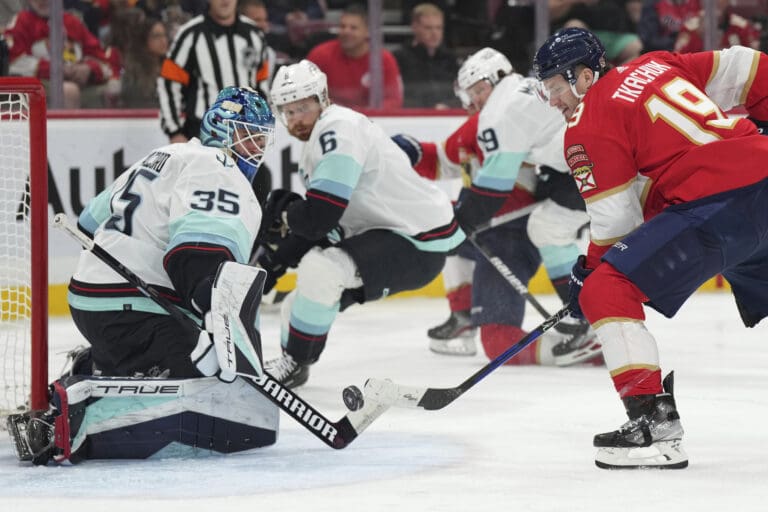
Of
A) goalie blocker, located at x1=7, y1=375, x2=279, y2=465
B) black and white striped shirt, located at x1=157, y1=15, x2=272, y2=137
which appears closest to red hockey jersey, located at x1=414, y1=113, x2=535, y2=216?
black and white striped shirt, located at x1=157, y1=15, x2=272, y2=137

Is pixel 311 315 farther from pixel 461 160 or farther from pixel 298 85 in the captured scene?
pixel 461 160

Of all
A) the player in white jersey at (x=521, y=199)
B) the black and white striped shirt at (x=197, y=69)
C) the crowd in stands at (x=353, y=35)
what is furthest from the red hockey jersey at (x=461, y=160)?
the crowd in stands at (x=353, y=35)

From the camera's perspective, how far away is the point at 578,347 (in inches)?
172

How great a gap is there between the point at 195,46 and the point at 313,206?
2144mm

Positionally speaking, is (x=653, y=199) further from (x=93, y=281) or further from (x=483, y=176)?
(x=483, y=176)

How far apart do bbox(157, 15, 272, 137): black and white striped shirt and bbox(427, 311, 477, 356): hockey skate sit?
5.09 ft

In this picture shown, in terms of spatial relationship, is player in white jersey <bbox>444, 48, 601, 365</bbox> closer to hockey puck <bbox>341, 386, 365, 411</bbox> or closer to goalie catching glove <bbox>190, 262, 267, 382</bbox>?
hockey puck <bbox>341, 386, 365, 411</bbox>

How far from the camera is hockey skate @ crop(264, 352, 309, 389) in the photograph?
400cm

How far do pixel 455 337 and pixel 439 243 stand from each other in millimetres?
750

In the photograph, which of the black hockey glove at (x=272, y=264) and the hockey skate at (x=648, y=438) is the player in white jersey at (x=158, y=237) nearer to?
the hockey skate at (x=648, y=438)

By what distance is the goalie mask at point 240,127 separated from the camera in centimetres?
315

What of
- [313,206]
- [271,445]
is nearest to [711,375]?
[313,206]

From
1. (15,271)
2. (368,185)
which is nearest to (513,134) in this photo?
(368,185)

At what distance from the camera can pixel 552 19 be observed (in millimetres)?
6387
